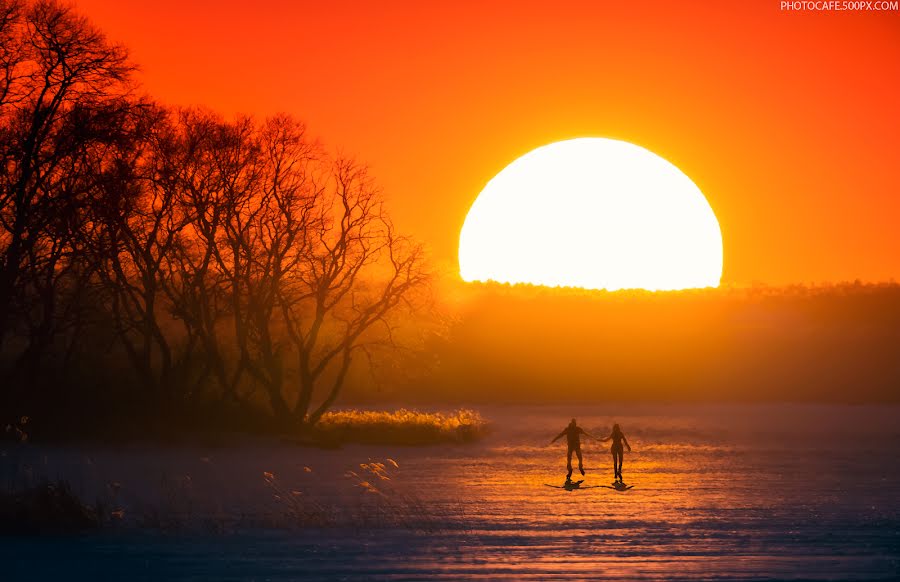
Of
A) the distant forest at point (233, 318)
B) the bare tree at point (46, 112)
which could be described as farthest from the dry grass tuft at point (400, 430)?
the bare tree at point (46, 112)

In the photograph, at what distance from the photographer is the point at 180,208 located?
150 feet

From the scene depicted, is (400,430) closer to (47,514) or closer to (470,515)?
(470,515)

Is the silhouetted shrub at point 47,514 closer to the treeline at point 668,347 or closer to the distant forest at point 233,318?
the distant forest at point 233,318

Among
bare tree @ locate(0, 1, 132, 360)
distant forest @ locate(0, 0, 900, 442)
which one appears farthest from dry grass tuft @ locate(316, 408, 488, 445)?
bare tree @ locate(0, 1, 132, 360)

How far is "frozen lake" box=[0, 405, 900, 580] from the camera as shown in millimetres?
17203

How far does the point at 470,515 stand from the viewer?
77.5 feet

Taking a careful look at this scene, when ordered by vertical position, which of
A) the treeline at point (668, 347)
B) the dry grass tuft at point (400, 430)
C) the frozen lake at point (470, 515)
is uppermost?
the treeline at point (668, 347)

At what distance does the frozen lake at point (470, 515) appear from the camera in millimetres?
17203

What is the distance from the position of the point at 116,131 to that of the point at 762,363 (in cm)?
7647

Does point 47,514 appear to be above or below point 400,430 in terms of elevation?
below

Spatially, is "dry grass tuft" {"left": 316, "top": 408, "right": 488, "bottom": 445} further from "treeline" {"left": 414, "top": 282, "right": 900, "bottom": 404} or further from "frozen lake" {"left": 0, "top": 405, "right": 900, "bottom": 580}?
"treeline" {"left": 414, "top": 282, "right": 900, "bottom": 404}

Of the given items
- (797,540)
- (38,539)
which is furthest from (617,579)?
(38,539)

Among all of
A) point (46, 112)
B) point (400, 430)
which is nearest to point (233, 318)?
point (400, 430)

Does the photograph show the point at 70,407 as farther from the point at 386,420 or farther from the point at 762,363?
the point at 762,363
